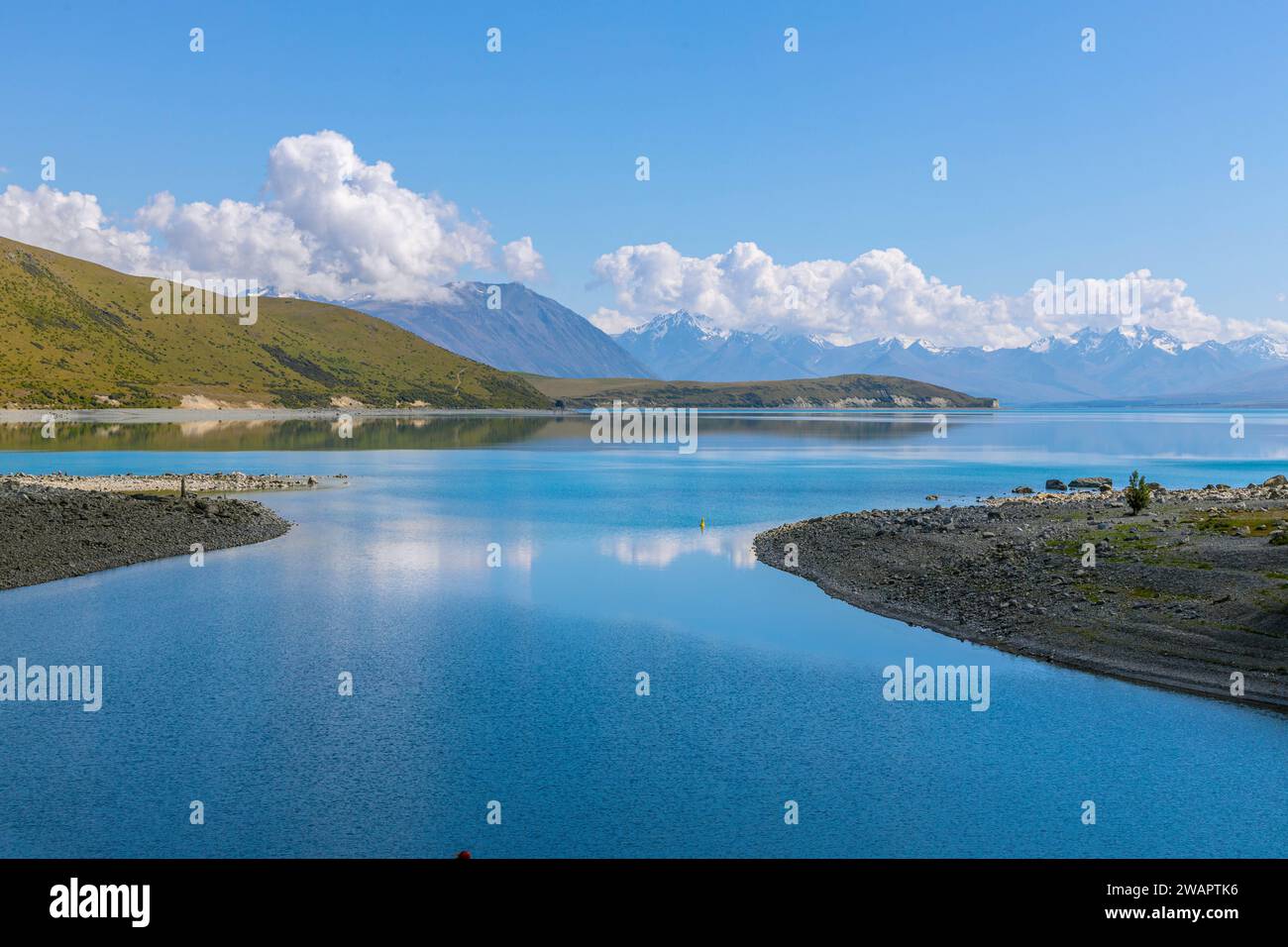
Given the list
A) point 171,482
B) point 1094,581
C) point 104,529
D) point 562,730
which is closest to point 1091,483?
point 1094,581

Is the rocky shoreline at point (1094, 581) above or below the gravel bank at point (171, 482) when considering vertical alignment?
below

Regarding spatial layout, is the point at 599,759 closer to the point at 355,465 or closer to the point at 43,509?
the point at 43,509

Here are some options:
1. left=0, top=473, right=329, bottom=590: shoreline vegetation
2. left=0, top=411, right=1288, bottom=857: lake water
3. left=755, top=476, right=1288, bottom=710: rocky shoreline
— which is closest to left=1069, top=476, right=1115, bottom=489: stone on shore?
left=755, top=476, right=1288, bottom=710: rocky shoreline

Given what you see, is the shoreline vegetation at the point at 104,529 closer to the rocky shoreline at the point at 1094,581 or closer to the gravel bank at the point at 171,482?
the gravel bank at the point at 171,482

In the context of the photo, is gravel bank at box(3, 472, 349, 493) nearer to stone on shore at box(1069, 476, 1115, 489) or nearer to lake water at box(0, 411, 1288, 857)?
lake water at box(0, 411, 1288, 857)

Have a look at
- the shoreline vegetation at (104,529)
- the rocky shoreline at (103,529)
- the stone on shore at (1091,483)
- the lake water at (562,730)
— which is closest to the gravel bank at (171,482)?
the shoreline vegetation at (104,529)

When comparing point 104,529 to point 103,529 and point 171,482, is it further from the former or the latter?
point 171,482
